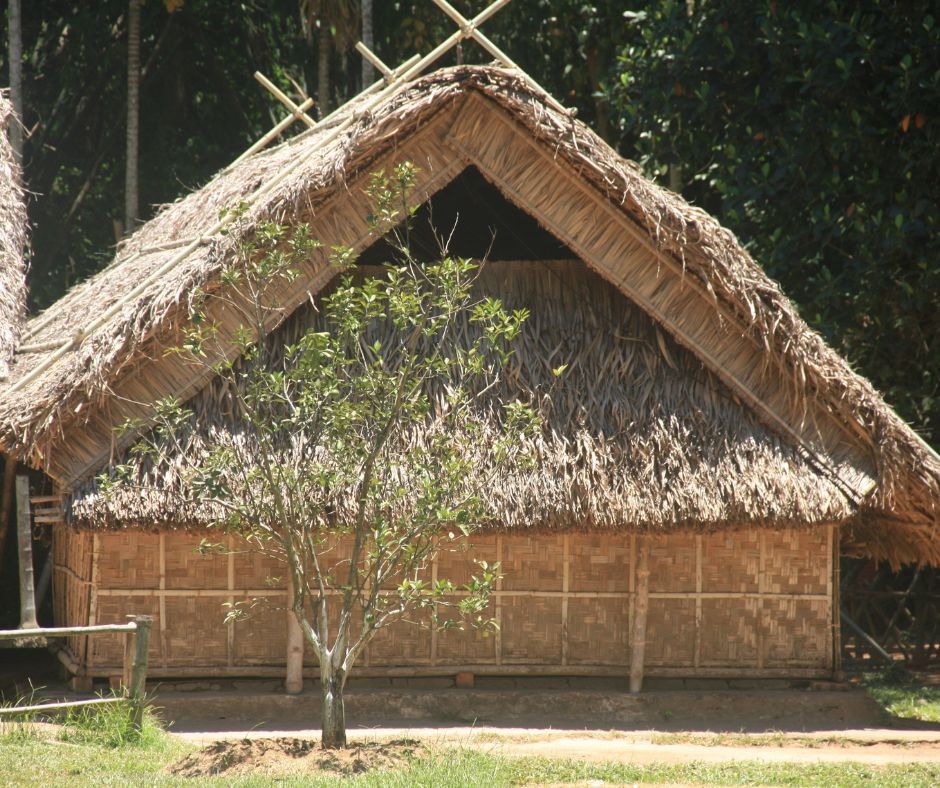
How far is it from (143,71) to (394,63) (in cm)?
440

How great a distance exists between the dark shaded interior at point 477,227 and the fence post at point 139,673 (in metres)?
3.81

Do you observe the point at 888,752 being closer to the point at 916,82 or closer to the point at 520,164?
the point at 520,164

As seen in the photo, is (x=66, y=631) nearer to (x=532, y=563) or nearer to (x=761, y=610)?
(x=532, y=563)

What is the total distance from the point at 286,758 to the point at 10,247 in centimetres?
634

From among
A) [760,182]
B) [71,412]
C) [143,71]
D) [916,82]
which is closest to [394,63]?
[143,71]

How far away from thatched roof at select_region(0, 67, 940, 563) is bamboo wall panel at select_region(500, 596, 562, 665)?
3.69ft

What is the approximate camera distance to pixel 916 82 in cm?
1052

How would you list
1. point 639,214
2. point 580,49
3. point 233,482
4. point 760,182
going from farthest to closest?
1. point 580,49
2. point 760,182
3. point 639,214
4. point 233,482

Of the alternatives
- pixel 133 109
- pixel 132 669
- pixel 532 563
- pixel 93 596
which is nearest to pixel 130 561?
pixel 93 596

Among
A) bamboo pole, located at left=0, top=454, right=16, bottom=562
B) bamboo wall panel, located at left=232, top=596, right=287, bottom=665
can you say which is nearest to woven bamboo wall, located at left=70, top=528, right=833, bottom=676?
bamboo wall panel, located at left=232, top=596, right=287, bottom=665

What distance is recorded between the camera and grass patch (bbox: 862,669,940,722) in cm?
923

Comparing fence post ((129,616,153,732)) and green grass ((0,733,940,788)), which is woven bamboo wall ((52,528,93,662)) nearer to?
fence post ((129,616,153,732))

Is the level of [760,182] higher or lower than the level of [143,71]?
lower

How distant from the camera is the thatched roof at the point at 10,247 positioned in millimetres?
9747
